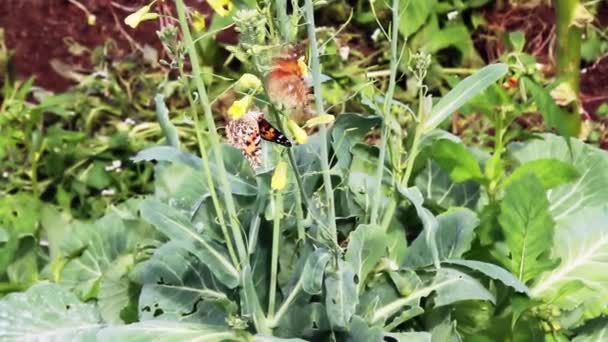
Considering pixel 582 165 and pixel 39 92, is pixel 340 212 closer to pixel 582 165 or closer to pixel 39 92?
pixel 582 165

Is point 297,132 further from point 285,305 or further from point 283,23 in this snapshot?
point 285,305

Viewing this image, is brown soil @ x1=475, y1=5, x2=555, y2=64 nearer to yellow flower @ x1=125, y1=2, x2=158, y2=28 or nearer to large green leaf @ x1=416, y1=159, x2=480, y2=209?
large green leaf @ x1=416, y1=159, x2=480, y2=209

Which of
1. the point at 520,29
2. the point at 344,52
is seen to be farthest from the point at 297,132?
the point at 520,29

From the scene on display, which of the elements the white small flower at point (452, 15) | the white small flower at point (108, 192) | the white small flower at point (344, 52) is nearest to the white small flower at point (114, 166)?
the white small flower at point (108, 192)

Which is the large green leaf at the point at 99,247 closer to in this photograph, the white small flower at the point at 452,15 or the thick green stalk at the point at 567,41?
the thick green stalk at the point at 567,41

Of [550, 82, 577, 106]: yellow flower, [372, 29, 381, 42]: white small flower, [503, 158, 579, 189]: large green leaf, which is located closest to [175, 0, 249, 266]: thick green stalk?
[503, 158, 579, 189]: large green leaf

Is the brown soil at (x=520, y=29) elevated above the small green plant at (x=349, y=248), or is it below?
below
